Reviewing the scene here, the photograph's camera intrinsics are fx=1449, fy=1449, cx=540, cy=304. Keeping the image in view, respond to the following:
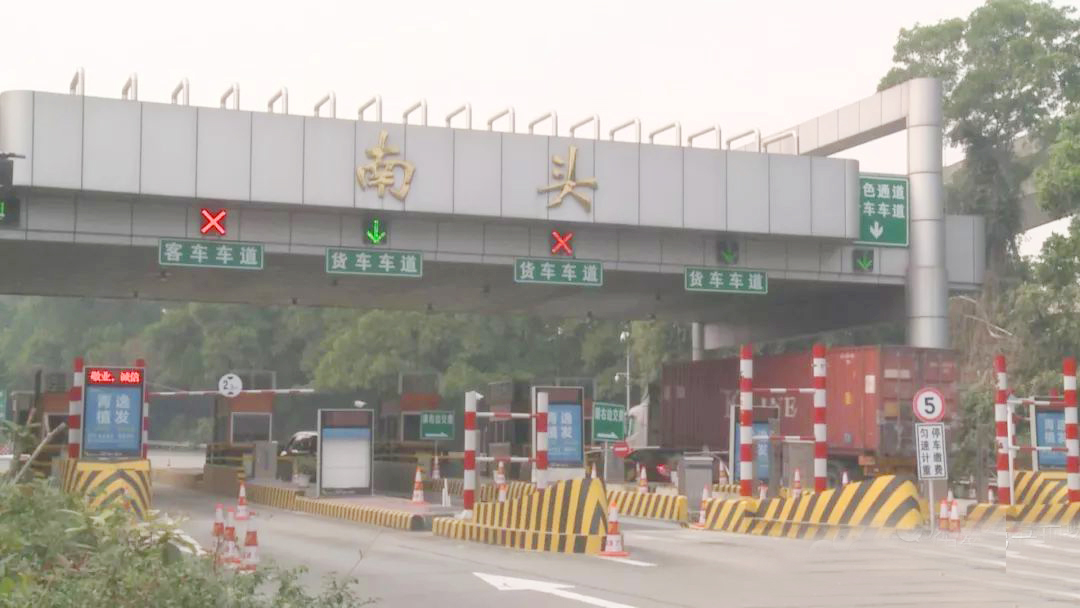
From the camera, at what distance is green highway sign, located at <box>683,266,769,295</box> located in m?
30.0

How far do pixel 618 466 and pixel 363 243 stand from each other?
15097 millimetres

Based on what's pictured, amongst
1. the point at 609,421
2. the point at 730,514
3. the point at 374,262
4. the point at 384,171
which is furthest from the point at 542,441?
the point at 374,262

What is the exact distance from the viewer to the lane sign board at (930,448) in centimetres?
1627

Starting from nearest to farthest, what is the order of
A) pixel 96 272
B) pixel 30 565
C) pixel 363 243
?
pixel 30 565 < pixel 363 243 < pixel 96 272

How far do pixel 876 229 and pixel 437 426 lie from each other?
36.8 ft

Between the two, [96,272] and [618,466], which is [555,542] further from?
[618,466]

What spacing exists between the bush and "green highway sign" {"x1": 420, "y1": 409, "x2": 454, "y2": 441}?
24451 mm

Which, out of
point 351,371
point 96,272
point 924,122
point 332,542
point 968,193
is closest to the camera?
point 332,542

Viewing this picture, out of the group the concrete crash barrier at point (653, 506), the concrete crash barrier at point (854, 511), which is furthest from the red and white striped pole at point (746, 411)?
the concrete crash barrier at point (653, 506)

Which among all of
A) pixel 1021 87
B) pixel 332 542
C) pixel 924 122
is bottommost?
pixel 332 542

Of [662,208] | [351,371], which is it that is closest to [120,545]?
[662,208]

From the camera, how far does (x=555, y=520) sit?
55.4ft

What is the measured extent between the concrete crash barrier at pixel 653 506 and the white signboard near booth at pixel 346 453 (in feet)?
15.4

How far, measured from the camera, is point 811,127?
33.4m
